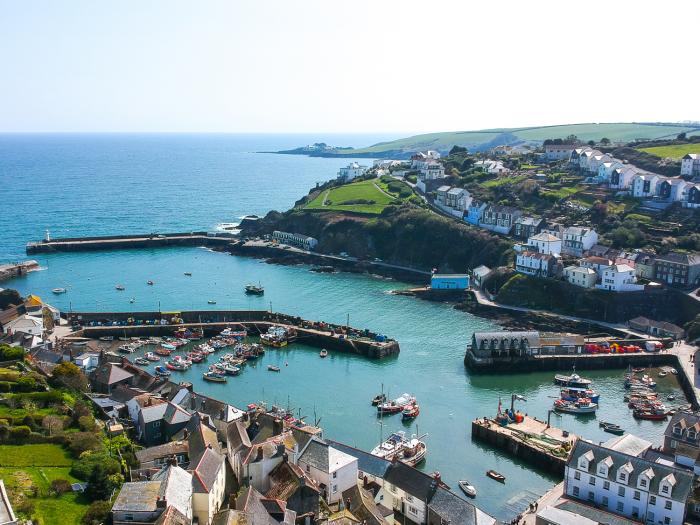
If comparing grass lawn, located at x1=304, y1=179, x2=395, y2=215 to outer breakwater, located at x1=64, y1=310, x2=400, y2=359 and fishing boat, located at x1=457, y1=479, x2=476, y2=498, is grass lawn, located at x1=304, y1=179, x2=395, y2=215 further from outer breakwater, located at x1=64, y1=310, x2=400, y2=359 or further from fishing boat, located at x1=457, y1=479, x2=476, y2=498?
fishing boat, located at x1=457, y1=479, x2=476, y2=498

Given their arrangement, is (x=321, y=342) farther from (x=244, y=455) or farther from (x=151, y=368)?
(x=244, y=455)

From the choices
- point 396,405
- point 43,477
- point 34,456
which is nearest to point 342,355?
point 396,405

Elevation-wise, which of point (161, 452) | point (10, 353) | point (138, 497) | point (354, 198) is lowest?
point (161, 452)

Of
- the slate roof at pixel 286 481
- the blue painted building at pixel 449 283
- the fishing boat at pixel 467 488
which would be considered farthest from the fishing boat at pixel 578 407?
the blue painted building at pixel 449 283

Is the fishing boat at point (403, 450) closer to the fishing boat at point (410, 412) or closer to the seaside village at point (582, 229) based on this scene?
the fishing boat at point (410, 412)

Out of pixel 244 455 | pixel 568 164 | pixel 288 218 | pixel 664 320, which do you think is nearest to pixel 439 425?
pixel 244 455

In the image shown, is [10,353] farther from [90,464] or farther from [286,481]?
[286,481]
